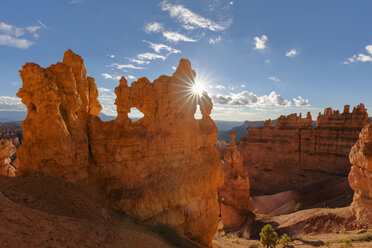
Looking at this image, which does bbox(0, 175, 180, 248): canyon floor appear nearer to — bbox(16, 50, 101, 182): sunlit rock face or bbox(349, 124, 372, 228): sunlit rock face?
bbox(16, 50, 101, 182): sunlit rock face

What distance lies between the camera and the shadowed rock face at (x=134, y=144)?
7.55 metres

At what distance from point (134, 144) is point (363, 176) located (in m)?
19.1

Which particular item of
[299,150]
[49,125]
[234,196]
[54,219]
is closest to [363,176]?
[234,196]

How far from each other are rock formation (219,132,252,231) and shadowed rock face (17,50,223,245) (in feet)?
51.5

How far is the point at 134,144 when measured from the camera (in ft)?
33.1

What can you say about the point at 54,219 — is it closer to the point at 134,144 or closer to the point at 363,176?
the point at 134,144

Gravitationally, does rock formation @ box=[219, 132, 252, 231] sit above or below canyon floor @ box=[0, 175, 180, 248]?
below

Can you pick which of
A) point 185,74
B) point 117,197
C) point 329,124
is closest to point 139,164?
point 117,197

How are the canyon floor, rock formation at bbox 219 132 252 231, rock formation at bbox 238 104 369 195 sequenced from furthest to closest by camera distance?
rock formation at bbox 238 104 369 195 → rock formation at bbox 219 132 252 231 → the canyon floor

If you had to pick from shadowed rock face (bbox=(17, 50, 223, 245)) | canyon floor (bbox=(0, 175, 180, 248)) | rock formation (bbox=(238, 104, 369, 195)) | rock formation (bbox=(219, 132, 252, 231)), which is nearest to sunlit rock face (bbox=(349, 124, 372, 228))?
shadowed rock face (bbox=(17, 50, 223, 245))

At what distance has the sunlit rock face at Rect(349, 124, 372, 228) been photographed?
1616 centimetres

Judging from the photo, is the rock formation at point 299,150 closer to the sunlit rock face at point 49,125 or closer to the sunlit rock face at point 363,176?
the sunlit rock face at point 363,176

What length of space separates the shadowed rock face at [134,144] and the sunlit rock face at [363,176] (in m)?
12.5

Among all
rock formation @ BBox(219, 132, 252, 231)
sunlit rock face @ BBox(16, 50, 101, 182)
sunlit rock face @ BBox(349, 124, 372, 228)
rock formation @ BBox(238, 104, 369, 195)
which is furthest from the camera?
rock formation @ BBox(238, 104, 369, 195)
